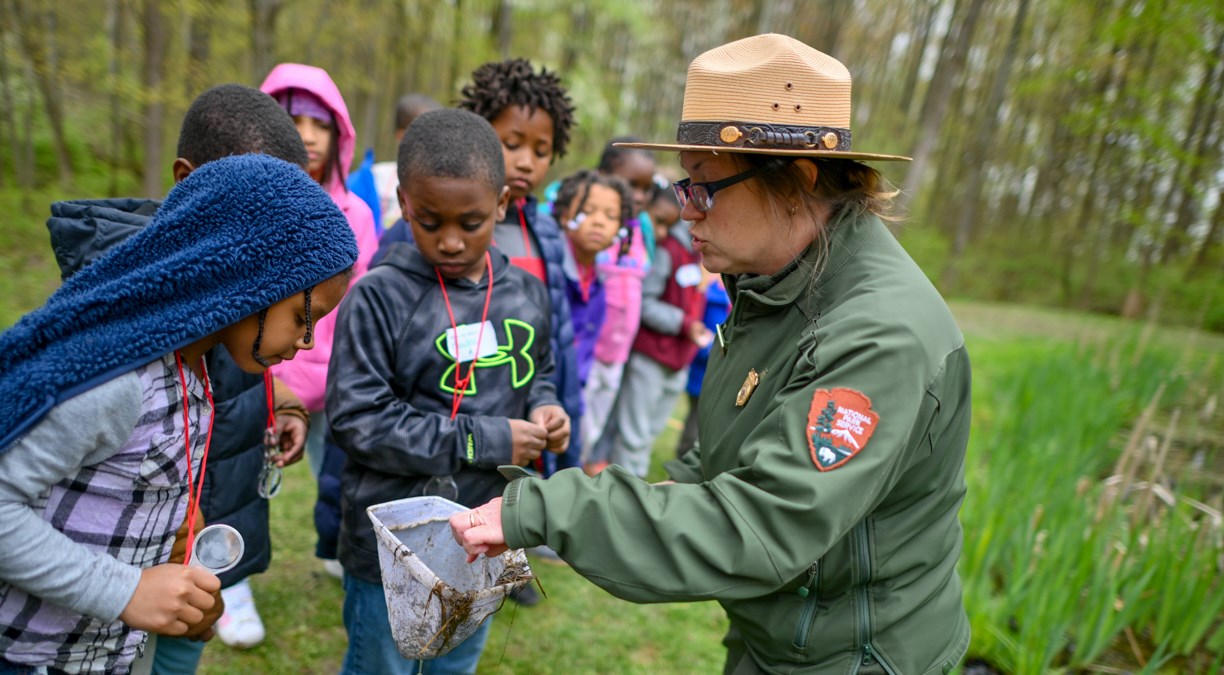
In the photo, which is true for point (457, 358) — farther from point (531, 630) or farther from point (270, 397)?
point (531, 630)

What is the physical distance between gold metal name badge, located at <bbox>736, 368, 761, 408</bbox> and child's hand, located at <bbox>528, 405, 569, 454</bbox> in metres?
0.74

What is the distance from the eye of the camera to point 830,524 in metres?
1.26

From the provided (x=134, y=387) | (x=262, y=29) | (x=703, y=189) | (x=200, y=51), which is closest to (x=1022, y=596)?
(x=703, y=189)

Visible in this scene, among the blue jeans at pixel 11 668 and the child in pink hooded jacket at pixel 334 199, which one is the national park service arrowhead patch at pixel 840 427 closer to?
the blue jeans at pixel 11 668

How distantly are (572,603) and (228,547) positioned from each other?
2115 mm

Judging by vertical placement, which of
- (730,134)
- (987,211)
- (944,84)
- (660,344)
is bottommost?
(987,211)

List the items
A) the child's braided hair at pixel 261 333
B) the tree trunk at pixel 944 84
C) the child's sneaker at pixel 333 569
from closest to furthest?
the child's braided hair at pixel 261 333 < the child's sneaker at pixel 333 569 < the tree trunk at pixel 944 84

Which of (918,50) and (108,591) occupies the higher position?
(918,50)

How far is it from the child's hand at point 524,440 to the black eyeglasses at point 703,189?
761 millimetres

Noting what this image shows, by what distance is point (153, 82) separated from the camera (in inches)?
283

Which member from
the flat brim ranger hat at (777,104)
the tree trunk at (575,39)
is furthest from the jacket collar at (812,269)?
the tree trunk at (575,39)

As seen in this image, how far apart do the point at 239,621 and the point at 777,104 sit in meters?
2.59

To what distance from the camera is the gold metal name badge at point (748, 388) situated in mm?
1576

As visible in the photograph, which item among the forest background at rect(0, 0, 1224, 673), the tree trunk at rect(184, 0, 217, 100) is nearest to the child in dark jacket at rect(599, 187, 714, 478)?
the forest background at rect(0, 0, 1224, 673)
